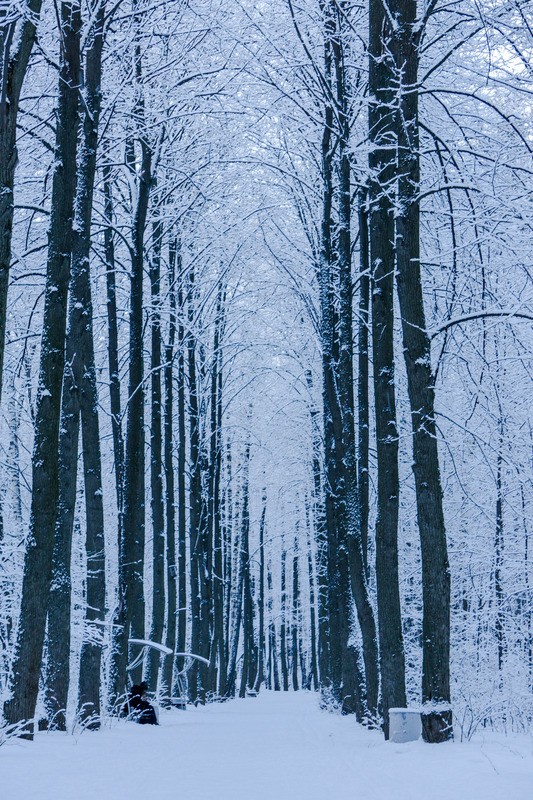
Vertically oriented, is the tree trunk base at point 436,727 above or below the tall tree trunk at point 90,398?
below

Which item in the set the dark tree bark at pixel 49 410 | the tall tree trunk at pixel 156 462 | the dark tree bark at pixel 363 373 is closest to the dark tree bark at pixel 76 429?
the dark tree bark at pixel 49 410

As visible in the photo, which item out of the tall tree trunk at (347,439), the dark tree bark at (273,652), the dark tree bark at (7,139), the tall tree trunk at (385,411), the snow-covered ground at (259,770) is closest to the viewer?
the snow-covered ground at (259,770)

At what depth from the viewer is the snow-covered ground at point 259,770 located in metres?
6.60

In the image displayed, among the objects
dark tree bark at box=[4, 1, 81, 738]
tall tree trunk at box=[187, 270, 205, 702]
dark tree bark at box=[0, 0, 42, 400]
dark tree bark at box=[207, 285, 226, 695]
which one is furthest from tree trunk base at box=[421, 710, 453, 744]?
dark tree bark at box=[207, 285, 226, 695]

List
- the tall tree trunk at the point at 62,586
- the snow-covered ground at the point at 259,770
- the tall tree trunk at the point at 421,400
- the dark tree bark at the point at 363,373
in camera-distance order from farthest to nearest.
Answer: the dark tree bark at the point at 363,373 → the tall tree trunk at the point at 62,586 → the tall tree trunk at the point at 421,400 → the snow-covered ground at the point at 259,770

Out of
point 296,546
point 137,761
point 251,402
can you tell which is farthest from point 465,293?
point 296,546

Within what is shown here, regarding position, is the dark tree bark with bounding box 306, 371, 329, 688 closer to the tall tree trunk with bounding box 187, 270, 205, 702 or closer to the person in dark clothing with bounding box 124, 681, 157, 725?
the tall tree trunk with bounding box 187, 270, 205, 702

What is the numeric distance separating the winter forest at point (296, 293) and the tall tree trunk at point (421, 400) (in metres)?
0.03

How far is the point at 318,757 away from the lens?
34.3 ft

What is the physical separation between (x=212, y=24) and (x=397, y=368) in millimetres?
8241

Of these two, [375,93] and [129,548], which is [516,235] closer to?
[375,93]

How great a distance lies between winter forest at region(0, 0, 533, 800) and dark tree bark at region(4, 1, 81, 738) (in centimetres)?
3

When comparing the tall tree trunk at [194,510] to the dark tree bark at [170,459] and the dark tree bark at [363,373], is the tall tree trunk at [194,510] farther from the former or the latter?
the dark tree bark at [363,373]

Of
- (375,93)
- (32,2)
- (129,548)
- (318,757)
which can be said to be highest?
(375,93)
